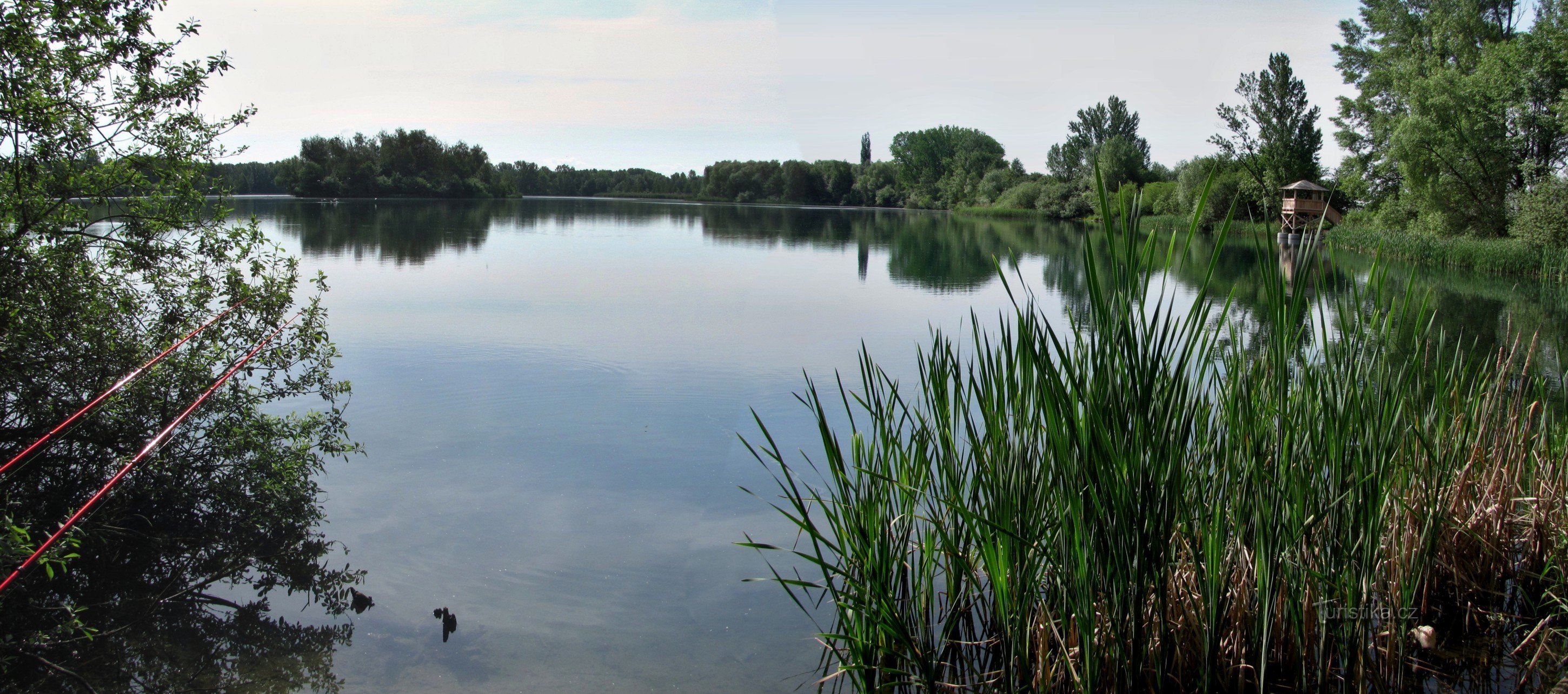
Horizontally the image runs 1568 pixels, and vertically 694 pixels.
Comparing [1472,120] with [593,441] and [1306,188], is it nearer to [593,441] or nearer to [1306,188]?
[1306,188]

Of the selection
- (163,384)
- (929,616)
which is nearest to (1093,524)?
(929,616)

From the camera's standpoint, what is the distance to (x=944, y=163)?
77562 mm

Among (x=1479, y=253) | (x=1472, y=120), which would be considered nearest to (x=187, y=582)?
(x=1479, y=253)

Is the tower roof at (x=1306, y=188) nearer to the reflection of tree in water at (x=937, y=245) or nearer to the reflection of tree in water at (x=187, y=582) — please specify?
the reflection of tree in water at (x=937, y=245)

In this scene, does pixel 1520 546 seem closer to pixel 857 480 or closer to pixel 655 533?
pixel 857 480

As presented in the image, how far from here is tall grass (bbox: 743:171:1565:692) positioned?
2.49 m

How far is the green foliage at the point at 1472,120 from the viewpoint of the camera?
2223 centimetres

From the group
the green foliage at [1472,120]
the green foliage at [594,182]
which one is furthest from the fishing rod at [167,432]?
the green foliage at [594,182]

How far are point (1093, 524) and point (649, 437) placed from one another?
16.5 feet

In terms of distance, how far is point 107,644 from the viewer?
13.3 ft

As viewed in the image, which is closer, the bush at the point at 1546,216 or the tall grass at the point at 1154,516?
the tall grass at the point at 1154,516

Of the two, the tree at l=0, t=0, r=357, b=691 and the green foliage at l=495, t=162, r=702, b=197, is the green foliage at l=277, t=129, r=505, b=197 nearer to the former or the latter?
the green foliage at l=495, t=162, r=702, b=197

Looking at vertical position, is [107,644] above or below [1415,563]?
below

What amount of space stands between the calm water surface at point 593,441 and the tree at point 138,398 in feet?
1.18
